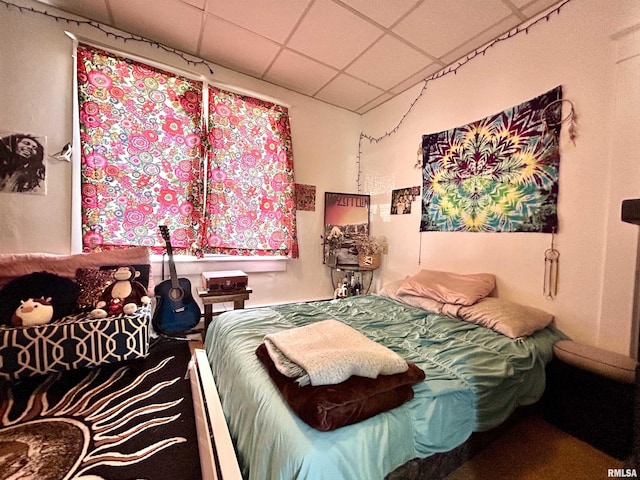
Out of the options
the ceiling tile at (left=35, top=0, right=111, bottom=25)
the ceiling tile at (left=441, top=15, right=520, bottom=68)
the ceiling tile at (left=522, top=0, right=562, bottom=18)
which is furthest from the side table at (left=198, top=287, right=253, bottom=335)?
the ceiling tile at (left=522, top=0, right=562, bottom=18)

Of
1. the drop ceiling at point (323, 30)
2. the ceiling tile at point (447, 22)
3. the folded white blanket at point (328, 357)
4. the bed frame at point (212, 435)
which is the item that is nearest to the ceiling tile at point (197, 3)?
the drop ceiling at point (323, 30)

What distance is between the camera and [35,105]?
2.02 meters

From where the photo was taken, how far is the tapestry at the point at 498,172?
6.04ft

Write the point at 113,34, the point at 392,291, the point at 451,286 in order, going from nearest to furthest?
1. the point at 451,286
2. the point at 113,34
3. the point at 392,291

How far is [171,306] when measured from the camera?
242cm

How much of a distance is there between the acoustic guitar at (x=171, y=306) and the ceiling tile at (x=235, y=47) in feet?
5.89

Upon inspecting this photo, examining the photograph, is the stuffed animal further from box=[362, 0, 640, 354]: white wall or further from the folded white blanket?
box=[362, 0, 640, 354]: white wall

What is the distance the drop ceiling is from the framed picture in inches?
56.3

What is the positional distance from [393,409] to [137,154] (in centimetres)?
284

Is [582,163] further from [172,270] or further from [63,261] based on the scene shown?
[63,261]

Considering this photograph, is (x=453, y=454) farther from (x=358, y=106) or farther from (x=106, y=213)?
(x=358, y=106)

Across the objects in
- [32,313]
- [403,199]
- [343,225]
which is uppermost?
[403,199]

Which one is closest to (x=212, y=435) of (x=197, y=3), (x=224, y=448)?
(x=224, y=448)

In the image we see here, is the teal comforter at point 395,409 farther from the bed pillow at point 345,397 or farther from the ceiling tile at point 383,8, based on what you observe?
the ceiling tile at point 383,8
